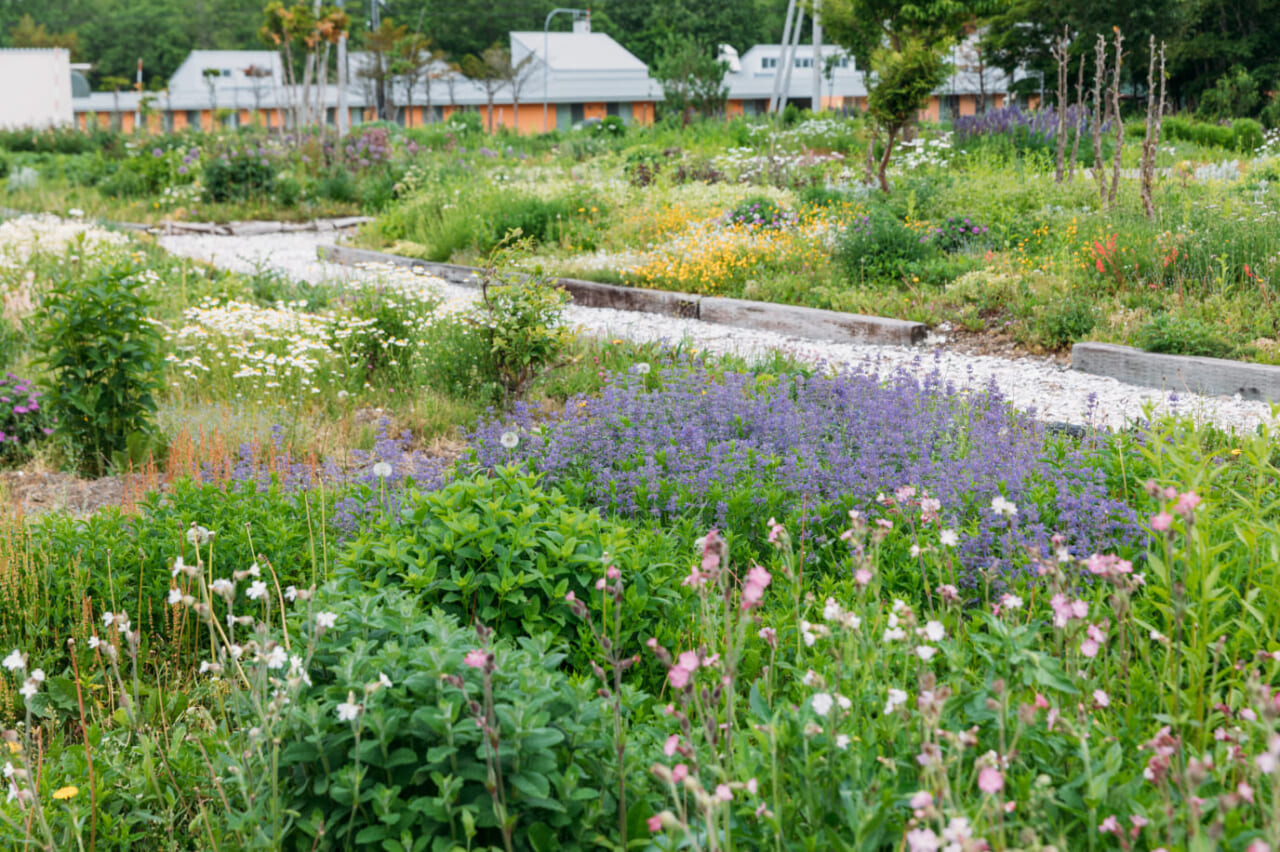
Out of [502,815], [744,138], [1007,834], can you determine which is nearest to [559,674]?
[502,815]

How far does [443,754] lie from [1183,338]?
6.41 m

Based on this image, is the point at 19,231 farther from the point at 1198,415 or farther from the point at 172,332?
the point at 1198,415

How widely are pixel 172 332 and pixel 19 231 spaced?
4741 millimetres

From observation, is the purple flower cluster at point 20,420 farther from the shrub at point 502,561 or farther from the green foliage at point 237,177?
the green foliage at point 237,177

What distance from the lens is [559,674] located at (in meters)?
2.26

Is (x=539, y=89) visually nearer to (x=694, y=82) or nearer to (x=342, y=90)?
(x=694, y=82)

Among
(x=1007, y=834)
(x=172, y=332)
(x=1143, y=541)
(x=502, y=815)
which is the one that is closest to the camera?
(x=502, y=815)

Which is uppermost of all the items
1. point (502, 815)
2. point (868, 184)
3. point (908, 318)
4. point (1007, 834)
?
point (868, 184)

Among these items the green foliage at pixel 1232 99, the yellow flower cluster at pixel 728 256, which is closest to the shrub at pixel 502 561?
the yellow flower cluster at pixel 728 256

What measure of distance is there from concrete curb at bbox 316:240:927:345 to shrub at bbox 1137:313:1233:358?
1764 mm

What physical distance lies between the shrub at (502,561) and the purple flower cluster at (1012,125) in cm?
1533

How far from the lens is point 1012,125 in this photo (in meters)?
16.7

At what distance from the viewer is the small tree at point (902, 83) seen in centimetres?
1191

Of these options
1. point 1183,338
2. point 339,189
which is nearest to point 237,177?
point 339,189
